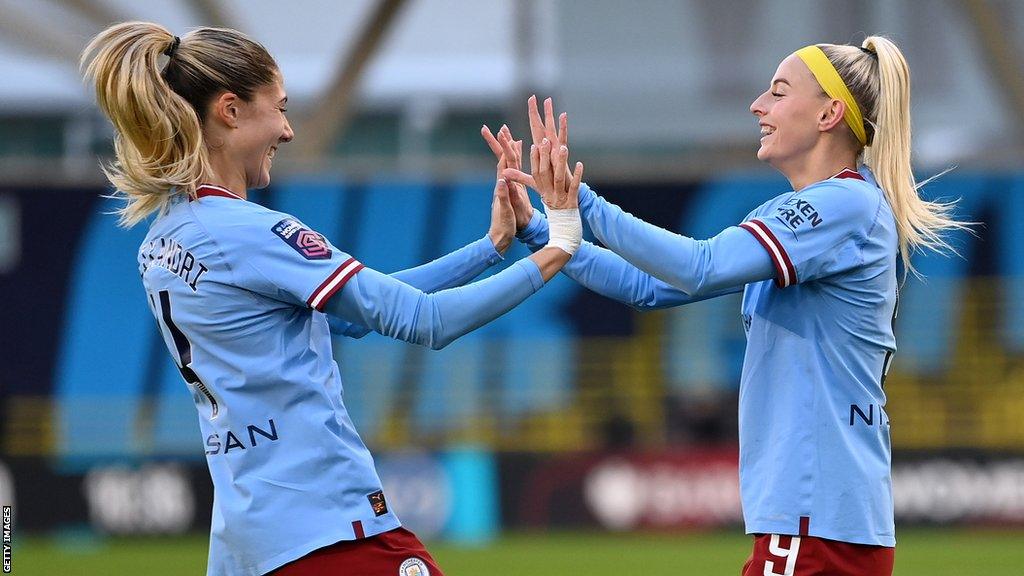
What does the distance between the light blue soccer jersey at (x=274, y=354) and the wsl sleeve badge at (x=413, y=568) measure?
10cm

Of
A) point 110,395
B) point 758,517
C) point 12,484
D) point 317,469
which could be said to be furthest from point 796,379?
point 110,395

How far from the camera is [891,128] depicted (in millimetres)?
3873

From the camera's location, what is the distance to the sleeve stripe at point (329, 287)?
11.0 ft

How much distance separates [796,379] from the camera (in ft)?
12.2

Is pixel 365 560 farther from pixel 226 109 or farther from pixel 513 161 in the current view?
pixel 513 161

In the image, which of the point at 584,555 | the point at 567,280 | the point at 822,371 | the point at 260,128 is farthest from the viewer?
the point at 567,280

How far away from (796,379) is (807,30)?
42.9ft

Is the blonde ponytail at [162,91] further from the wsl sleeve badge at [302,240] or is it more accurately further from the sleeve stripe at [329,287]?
the sleeve stripe at [329,287]

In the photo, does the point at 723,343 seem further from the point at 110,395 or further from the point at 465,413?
the point at 110,395

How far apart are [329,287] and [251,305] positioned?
7.8 inches

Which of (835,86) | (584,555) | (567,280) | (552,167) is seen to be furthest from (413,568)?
(567,280)

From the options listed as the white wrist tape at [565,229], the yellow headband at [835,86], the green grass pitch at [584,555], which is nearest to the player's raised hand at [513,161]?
the white wrist tape at [565,229]

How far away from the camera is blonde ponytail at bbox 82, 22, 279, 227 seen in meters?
3.42

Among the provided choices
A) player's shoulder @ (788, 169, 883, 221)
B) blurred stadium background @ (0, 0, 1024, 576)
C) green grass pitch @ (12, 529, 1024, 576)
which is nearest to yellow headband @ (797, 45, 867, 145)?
player's shoulder @ (788, 169, 883, 221)
